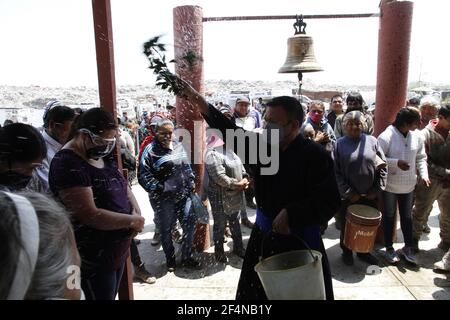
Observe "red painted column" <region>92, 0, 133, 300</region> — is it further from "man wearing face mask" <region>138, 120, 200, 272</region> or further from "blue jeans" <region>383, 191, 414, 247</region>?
"blue jeans" <region>383, 191, 414, 247</region>

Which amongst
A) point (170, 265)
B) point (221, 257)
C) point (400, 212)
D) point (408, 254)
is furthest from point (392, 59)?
point (170, 265)

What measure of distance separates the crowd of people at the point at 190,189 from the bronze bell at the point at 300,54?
787 mm

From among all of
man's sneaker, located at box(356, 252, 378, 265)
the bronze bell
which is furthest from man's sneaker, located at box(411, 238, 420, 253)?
the bronze bell

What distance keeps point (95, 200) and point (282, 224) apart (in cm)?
123

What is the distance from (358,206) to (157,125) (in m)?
Answer: 2.49

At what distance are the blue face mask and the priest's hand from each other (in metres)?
0.53

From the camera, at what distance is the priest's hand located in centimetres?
227

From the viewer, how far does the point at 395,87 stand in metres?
4.42

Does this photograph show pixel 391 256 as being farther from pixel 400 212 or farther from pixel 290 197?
pixel 290 197

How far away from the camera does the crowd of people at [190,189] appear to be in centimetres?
100

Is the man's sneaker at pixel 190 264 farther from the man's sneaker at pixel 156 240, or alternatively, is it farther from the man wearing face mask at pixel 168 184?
the man's sneaker at pixel 156 240

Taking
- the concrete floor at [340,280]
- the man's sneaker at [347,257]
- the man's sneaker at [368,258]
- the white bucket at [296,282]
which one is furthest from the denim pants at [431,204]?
the white bucket at [296,282]
